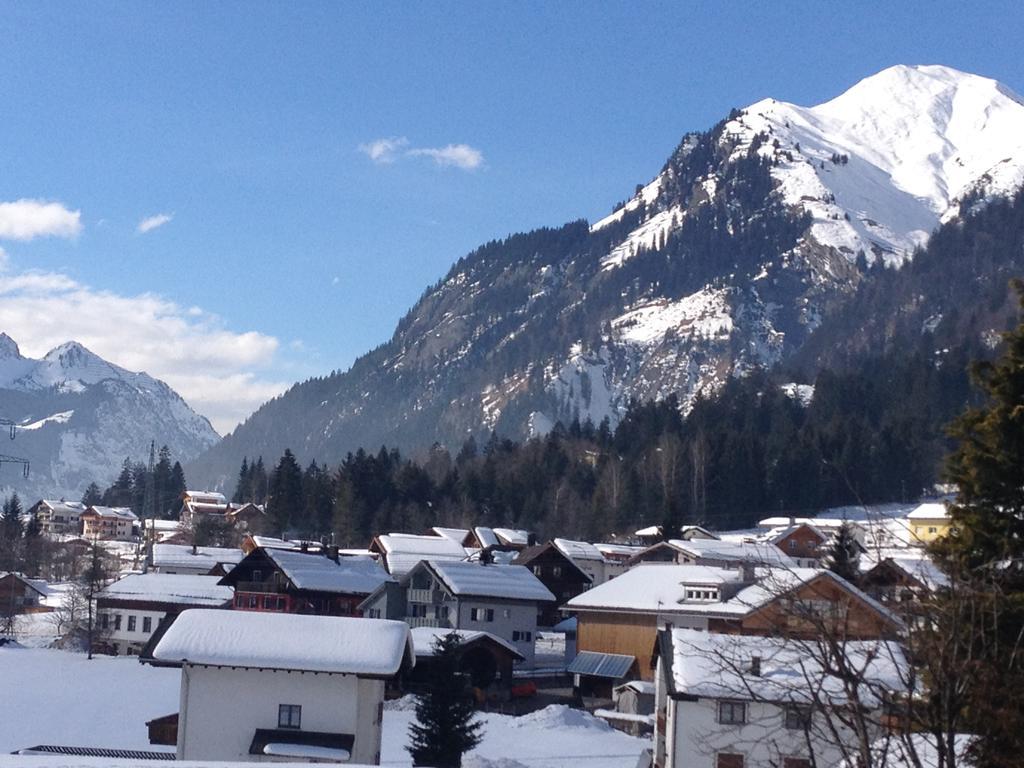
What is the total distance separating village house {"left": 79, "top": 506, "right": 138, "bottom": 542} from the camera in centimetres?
14662

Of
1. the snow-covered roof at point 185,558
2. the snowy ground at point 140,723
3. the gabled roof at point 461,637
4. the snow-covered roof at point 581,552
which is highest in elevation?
the snow-covered roof at point 581,552

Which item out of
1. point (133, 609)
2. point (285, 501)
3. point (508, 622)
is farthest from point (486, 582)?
point (285, 501)

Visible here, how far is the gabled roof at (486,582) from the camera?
56.8 metres

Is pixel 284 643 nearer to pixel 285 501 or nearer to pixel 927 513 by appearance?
pixel 927 513

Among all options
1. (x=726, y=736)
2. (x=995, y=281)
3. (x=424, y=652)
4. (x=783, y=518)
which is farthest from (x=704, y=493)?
(x=995, y=281)

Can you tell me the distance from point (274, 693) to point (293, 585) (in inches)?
1464

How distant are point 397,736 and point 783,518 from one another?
68618 millimetres

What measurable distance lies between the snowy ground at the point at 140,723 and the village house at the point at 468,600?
12.0 meters

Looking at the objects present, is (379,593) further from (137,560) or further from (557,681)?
(137,560)

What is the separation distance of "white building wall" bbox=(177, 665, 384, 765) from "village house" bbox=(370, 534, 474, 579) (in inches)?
1880

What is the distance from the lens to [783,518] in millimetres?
99500

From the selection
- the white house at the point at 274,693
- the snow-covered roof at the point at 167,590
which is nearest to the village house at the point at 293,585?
the snow-covered roof at the point at 167,590

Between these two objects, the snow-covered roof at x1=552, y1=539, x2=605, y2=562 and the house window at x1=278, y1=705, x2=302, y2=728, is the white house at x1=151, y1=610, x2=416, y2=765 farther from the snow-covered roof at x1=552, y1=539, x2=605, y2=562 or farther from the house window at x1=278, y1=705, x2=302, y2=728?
the snow-covered roof at x1=552, y1=539, x2=605, y2=562

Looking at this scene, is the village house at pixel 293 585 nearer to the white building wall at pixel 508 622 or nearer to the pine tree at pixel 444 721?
the white building wall at pixel 508 622
